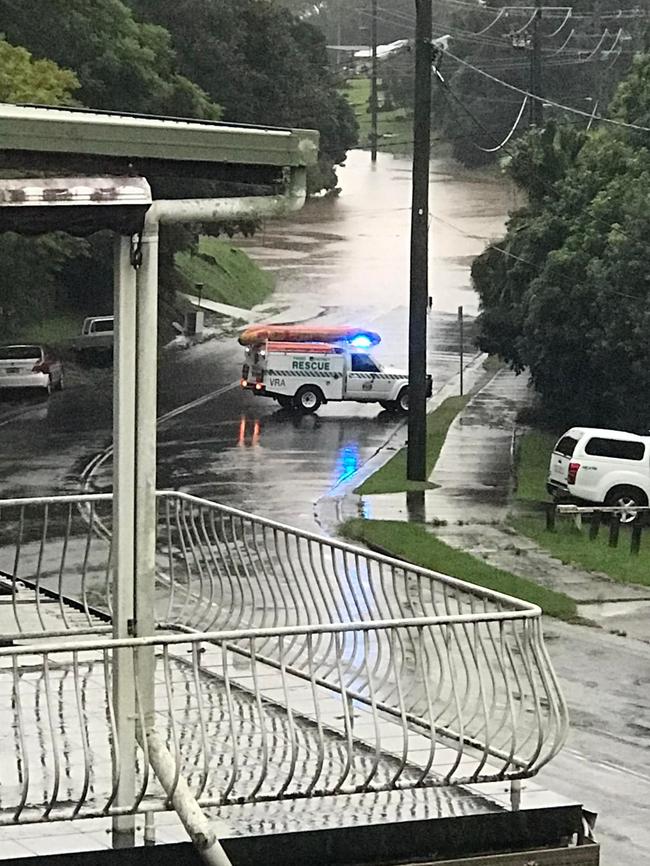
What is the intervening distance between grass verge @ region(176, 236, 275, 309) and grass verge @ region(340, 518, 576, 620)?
42089 mm

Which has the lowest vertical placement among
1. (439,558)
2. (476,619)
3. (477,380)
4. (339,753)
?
(477,380)

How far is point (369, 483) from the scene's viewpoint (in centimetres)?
3144

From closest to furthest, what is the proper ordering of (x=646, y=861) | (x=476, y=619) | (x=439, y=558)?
(x=476, y=619)
(x=646, y=861)
(x=439, y=558)

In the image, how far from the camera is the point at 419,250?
101 feet

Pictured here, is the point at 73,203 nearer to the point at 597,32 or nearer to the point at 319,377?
the point at 319,377

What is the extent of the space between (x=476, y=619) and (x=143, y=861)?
167cm

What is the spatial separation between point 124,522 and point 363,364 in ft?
124

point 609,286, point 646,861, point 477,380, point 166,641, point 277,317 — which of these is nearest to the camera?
point 166,641

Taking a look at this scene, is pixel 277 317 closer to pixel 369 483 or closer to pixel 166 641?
pixel 369 483

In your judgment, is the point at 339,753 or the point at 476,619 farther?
the point at 339,753

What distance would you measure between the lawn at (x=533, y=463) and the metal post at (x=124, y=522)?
24.7 metres

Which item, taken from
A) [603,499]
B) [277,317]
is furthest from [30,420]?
[277,317]

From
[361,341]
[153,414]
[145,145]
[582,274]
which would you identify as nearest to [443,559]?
[153,414]

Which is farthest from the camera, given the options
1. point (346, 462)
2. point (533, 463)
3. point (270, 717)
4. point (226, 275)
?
point (226, 275)
